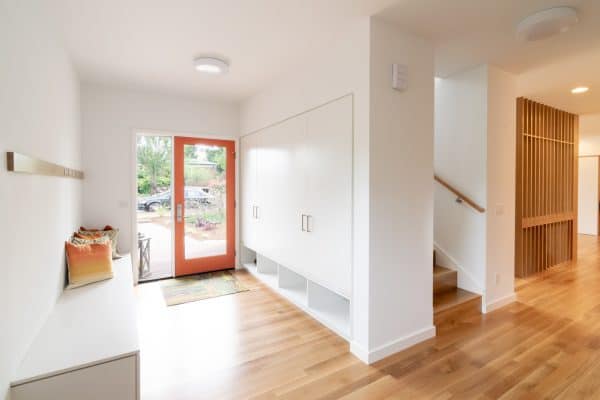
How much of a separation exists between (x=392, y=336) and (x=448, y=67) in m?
2.83

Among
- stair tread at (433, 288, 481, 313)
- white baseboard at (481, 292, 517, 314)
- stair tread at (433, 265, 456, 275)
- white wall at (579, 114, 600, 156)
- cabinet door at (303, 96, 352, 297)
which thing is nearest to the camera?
cabinet door at (303, 96, 352, 297)

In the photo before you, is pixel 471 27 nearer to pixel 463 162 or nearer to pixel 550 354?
pixel 463 162

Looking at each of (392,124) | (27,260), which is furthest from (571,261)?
(27,260)

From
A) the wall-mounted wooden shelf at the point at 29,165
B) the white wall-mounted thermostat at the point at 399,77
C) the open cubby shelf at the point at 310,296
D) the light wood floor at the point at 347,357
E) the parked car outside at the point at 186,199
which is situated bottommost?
the light wood floor at the point at 347,357

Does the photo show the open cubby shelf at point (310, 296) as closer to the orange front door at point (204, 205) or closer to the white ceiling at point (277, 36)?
the orange front door at point (204, 205)

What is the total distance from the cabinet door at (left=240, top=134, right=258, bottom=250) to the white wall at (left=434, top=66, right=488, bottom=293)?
8.16 feet

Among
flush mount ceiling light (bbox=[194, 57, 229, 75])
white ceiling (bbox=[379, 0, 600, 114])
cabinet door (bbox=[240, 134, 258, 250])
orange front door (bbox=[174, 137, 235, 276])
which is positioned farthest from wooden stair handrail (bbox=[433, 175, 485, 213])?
orange front door (bbox=[174, 137, 235, 276])

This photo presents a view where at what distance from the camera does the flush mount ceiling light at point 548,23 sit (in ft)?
7.01

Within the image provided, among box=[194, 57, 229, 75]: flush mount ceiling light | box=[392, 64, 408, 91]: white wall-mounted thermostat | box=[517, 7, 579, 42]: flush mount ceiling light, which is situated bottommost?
box=[392, 64, 408, 91]: white wall-mounted thermostat

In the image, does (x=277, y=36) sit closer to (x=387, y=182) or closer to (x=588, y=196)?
(x=387, y=182)

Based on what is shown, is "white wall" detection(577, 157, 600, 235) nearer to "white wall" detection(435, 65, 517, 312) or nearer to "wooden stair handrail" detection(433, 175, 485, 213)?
"white wall" detection(435, 65, 517, 312)

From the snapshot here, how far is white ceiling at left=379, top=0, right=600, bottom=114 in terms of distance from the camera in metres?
2.11

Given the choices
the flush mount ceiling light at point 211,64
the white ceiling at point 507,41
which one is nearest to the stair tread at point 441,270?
the white ceiling at point 507,41

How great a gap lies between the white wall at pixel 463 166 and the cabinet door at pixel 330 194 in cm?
171
